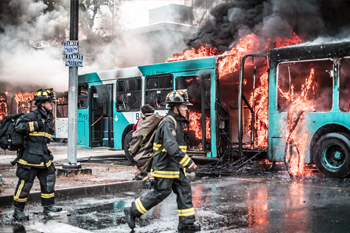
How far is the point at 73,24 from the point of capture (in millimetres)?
9867

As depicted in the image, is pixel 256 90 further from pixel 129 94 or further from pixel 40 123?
pixel 40 123

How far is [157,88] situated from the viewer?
43.7 ft

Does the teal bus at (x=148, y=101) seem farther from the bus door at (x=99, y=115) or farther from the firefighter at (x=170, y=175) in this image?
the firefighter at (x=170, y=175)

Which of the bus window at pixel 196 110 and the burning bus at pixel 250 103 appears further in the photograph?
the bus window at pixel 196 110

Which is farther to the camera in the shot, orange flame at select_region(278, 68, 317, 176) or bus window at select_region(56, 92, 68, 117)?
bus window at select_region(56, 92, 68, 117)

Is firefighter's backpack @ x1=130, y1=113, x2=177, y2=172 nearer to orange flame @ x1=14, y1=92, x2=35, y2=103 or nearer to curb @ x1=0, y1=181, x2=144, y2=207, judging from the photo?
curb @ x1=0, y1=181, x2=144, y2=207

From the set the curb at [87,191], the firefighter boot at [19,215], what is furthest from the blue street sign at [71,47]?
the firefighter boot at [19,215]

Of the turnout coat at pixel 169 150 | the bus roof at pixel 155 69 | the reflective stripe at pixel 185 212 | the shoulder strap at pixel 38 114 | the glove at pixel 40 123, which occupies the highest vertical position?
the bus roof at pixel 155 69

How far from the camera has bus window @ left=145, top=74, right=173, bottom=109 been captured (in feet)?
42.5

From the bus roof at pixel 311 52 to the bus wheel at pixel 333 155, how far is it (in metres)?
1.86

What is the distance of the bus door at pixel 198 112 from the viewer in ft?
38.9

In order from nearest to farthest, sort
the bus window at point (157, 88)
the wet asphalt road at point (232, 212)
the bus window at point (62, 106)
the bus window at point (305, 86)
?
the wet asphalt road at point (232, 212) < the bus window at point (305, 86) < the bus window at point (157, 88) < the bus window at point (62, 106)

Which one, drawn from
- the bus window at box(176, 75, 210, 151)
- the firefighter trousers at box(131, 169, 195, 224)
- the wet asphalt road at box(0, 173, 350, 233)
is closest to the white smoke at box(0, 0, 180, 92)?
the bus window at box(176, 75, 210, 151)

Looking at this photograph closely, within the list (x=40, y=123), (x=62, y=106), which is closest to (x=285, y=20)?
(x=62, y=106)
